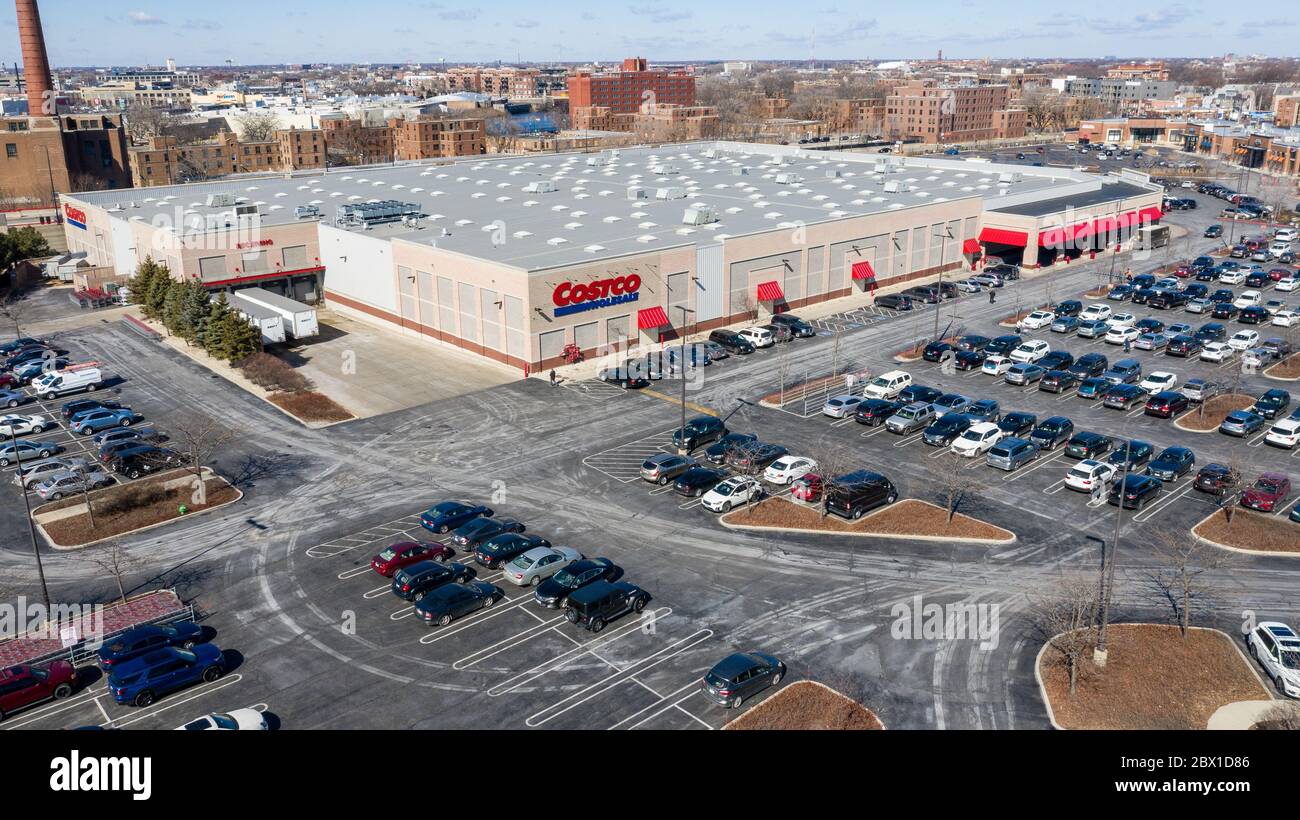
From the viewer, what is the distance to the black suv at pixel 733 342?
200ft

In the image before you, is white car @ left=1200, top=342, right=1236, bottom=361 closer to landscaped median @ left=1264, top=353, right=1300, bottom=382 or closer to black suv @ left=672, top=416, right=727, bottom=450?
landscaped median @ left=1264, top=353, right=1300, bottom=382

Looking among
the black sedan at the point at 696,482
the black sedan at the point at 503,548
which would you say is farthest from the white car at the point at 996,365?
the black sedan at the point at 503,548

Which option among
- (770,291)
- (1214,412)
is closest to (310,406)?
(770,291)

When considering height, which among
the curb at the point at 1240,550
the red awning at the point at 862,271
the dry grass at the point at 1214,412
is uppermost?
the red awning at the point at 862,271

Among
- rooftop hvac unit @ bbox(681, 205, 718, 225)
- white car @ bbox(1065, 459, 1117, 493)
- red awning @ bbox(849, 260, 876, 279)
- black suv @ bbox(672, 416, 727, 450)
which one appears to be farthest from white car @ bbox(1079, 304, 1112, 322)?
black suv @ bbox(672, 416, 727, 450)

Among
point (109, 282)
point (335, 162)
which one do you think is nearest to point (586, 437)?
point (109, 282)

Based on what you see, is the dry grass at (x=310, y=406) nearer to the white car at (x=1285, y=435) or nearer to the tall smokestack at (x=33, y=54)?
the white car at (x=1285, y=435)

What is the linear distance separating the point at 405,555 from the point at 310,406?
2079 cm

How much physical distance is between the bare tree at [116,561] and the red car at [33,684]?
5127 millimetres

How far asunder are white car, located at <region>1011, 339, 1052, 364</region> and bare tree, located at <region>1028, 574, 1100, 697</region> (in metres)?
27.7

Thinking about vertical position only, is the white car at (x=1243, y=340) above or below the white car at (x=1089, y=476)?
above

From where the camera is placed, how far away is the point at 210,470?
44.1 m

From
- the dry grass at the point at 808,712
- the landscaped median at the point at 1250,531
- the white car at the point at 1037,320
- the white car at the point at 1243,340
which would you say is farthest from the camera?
the white car at the point at 1037,320

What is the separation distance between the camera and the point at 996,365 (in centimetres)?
5634
